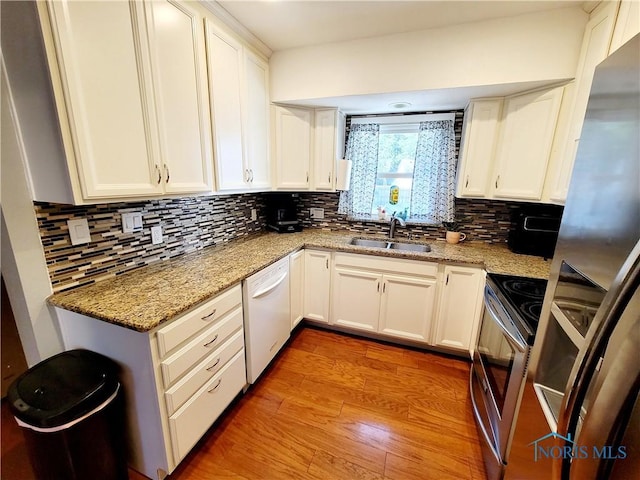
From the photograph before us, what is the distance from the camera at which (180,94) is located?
1423 millimetres

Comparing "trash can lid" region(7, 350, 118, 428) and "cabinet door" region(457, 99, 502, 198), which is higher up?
"cabinet door" region(457, 99, 502, 198)

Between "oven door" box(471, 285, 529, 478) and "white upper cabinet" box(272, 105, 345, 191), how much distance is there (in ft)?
5.34

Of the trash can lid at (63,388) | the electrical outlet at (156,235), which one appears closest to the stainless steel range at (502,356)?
the trash can lid at (63,388)

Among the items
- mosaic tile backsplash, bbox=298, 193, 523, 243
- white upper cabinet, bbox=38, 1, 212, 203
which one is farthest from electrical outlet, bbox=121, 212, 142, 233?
mosaic tile backsplash, bbox=298, 193, 523, 243

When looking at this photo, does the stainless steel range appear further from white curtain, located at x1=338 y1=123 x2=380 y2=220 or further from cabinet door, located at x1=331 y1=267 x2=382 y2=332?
white curtain, located at x1=338 y1=123 x2=380 y2=220

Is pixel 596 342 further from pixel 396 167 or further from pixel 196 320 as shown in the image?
pixel 396 167

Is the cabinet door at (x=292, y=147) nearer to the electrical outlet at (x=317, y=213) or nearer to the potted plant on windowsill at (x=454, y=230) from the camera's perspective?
the electrical outlet at (x=317, y=213)

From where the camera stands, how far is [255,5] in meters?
1.56

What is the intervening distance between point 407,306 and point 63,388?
2077 millimetres

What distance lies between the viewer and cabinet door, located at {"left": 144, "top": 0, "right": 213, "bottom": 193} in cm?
129

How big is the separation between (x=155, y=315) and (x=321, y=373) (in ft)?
4.48

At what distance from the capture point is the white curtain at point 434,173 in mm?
2393

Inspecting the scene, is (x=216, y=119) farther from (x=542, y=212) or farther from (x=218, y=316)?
(x=542, y=212)

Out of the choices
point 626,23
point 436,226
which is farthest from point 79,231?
point 626,23
